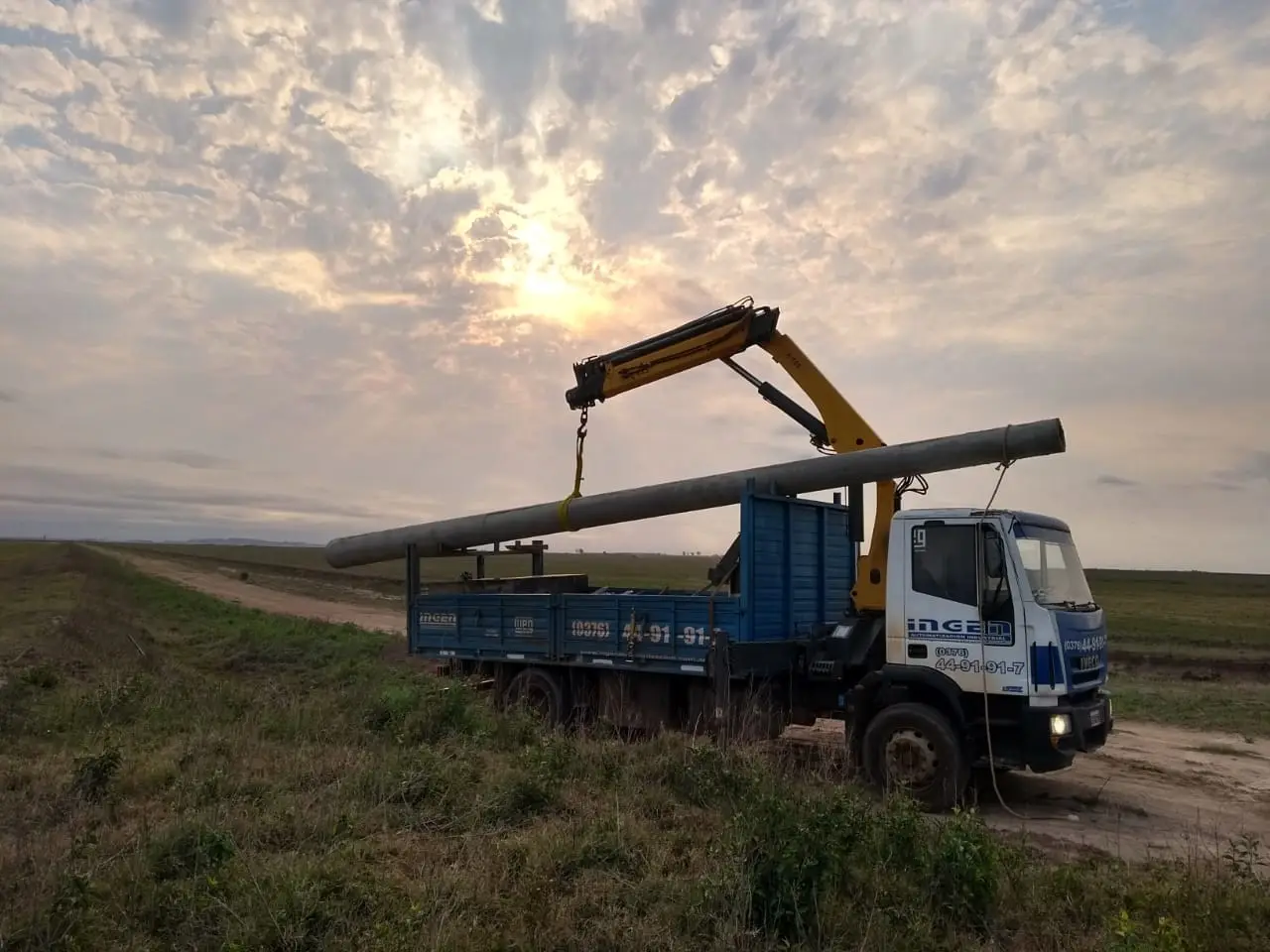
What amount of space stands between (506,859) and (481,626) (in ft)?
23.7

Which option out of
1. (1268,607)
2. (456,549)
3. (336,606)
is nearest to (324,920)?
(456,549)

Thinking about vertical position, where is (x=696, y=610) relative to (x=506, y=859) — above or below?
above

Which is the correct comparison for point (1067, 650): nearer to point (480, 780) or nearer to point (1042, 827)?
point (1042, 827)

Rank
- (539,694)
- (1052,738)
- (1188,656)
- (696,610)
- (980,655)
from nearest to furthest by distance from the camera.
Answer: (1052,738), (980,655), (696,610), (539,694), (1188,656)

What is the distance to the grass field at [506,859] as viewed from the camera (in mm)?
4844

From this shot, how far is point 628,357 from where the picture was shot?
13.2 meters

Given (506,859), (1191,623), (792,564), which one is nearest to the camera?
(506,859)

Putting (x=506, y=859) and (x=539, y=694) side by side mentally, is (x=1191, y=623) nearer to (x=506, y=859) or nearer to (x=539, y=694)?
(x=539, y=694)

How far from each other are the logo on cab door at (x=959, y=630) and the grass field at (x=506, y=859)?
5.44 feet

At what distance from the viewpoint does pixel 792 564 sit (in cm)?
1081

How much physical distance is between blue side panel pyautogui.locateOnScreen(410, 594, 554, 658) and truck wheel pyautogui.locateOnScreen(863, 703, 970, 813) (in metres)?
4.52

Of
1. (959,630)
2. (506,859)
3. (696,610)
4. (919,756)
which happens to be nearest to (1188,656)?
(959,630)

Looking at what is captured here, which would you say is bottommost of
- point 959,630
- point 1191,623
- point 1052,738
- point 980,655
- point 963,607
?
point 1191,623

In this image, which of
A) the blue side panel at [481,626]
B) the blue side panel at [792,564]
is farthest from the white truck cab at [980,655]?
the blue side panel at [481,626]
